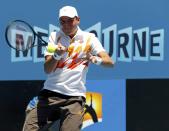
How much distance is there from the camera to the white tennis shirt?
3982 millimetres

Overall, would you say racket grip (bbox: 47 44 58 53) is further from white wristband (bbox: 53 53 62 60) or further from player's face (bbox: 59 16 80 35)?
player's face (bbox: 59 16 80 35)

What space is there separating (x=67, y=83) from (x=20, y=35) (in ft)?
2.97

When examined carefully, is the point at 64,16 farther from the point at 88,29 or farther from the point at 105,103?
the point at 105,103

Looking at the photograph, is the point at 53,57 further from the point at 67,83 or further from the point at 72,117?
the point at 72,117

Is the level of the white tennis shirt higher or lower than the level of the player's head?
lower

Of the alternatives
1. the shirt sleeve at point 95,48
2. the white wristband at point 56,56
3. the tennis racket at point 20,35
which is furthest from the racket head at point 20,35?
the white wristband at point 56,56

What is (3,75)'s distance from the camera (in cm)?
477

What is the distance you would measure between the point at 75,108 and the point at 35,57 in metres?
1.07

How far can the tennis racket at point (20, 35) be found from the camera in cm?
456

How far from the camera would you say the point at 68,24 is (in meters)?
3.92

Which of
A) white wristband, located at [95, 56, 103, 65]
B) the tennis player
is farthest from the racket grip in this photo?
white wristband, located at [95, 56, 103, 65]

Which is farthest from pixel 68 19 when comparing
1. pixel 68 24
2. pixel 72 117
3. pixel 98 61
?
pixel 72 117

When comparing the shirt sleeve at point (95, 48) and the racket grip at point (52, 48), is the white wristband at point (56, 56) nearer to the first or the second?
the racket grip at point (52, 48)

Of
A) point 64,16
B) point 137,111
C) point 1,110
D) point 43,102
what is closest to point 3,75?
point 1,110
